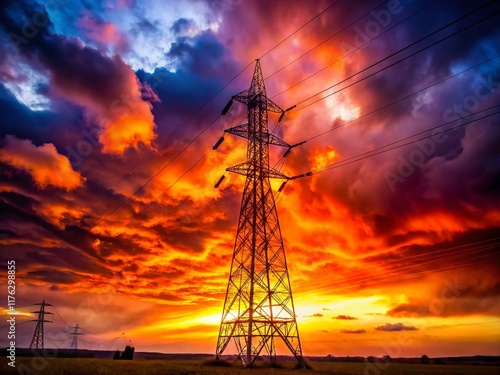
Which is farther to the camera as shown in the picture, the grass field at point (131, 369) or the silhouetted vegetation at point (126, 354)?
the silhouetted vegetation at point (126, 354)

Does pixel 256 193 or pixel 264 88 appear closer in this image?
pixel 256 193

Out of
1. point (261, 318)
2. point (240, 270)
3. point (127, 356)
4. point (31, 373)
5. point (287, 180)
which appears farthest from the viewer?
point (127, 356)

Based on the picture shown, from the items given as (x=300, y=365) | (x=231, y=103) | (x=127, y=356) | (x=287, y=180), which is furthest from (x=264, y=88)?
(x=127, y=356)

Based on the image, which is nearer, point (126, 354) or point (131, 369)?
point (131, 369)

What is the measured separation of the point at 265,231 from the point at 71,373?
22.3m

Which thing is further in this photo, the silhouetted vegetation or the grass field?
the silhouetted vegetation

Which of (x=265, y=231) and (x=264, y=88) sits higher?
(x=264, y=88)

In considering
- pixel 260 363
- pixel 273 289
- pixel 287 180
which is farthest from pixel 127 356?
pixel 287 180

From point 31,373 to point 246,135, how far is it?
97.5 feet

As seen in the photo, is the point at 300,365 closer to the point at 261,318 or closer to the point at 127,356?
the point at 261,318

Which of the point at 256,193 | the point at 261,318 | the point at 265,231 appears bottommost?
the point at 261,318

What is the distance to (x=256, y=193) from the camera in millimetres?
39969

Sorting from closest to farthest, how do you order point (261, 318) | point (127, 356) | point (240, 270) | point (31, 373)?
point (31, 373), point (261, 318), point (240, 270), point (127, 356)

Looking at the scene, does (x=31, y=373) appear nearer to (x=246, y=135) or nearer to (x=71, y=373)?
(x=71, y=373)
